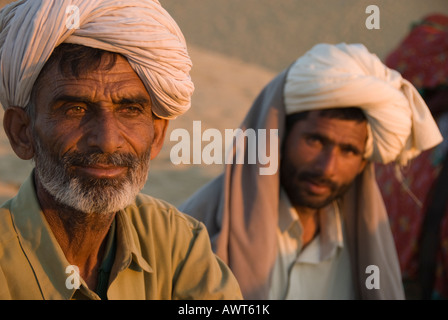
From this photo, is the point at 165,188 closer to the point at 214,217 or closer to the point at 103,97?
the point at 214,217

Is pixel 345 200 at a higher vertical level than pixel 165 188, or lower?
lower

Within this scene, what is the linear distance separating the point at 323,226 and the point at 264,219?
0.51 metres

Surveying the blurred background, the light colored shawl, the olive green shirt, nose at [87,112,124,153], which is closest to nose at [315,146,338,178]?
the light colored shawl

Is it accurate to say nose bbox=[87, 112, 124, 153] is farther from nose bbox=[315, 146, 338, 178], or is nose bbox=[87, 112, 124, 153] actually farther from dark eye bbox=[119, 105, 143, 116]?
nose bbox=[315, 146, 338, 178]

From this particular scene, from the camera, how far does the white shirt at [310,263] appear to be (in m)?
4.73

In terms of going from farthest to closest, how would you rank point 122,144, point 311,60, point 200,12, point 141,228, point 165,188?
1. point 200,12
2. point 165,188
3. point 311,60
4. point 141,228
5. point 122,144

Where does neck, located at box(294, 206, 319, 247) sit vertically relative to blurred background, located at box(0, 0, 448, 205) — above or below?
below

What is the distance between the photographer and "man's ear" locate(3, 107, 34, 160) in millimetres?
2826

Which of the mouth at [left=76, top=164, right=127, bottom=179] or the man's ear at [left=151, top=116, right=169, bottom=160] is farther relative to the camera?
the man's ear at [left=151, top=116, right=169, bottom=160]

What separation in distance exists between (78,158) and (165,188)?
683 cm

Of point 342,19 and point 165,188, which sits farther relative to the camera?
point 342,19

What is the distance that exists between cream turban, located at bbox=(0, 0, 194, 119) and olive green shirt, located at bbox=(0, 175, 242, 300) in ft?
1.39
